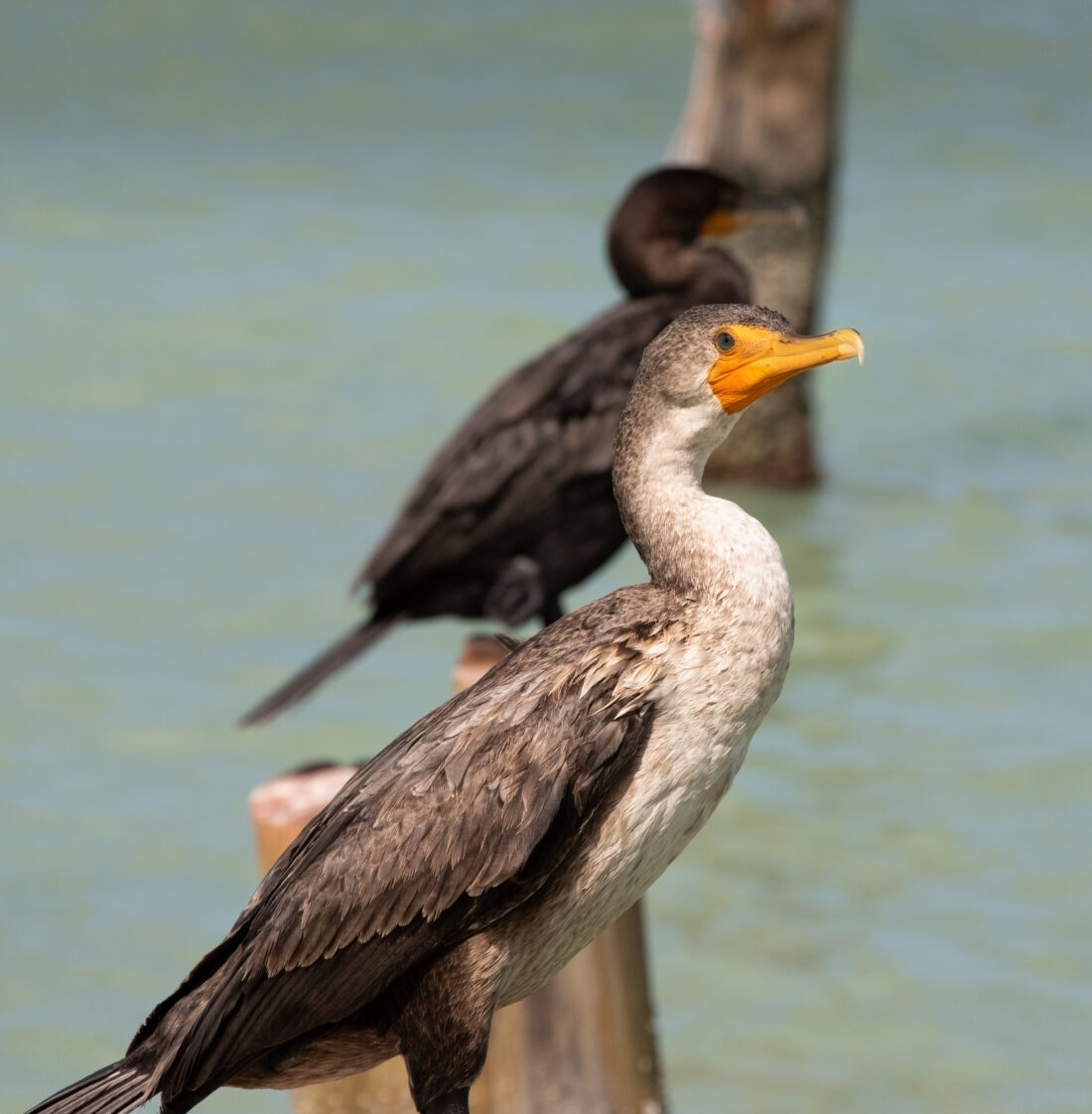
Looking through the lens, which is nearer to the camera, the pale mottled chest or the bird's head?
the pale mottled chest

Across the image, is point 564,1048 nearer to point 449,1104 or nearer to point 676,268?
point 449,1104

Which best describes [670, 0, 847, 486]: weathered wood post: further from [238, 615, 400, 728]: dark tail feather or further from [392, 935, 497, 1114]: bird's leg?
[392, 935, 497, 1114]: bird's leg

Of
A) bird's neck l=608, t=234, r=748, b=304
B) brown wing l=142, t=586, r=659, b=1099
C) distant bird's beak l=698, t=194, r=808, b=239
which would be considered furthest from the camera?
distant bird's beak l=698, t=194, r=808, b=239

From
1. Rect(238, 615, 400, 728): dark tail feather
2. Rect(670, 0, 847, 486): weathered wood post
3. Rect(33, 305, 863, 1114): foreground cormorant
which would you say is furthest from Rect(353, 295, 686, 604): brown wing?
Rect(670, 0, 847, 486): weathered wood post

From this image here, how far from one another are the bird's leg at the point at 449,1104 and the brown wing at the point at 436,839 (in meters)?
0.18

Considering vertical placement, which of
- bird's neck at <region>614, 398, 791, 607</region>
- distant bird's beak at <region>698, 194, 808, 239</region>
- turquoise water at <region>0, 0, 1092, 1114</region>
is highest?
distant bird's beak at <region>698, 194, 808, 239</region>

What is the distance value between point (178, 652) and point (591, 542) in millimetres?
3684

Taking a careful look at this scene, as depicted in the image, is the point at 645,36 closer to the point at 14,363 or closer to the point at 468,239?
the point at 468,239

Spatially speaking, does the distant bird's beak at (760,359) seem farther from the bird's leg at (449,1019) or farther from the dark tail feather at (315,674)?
the dark tail feather at (315,674)

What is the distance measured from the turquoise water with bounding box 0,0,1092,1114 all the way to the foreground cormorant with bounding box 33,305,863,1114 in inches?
107

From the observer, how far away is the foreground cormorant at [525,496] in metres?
5.46

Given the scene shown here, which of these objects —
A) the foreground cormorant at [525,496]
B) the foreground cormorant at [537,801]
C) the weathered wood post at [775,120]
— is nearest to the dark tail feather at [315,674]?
the foreground cormorant at [525,496]

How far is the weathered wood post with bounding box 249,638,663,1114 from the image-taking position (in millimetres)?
4480

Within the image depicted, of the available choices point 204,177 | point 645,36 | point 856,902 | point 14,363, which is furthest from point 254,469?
point 645,36
